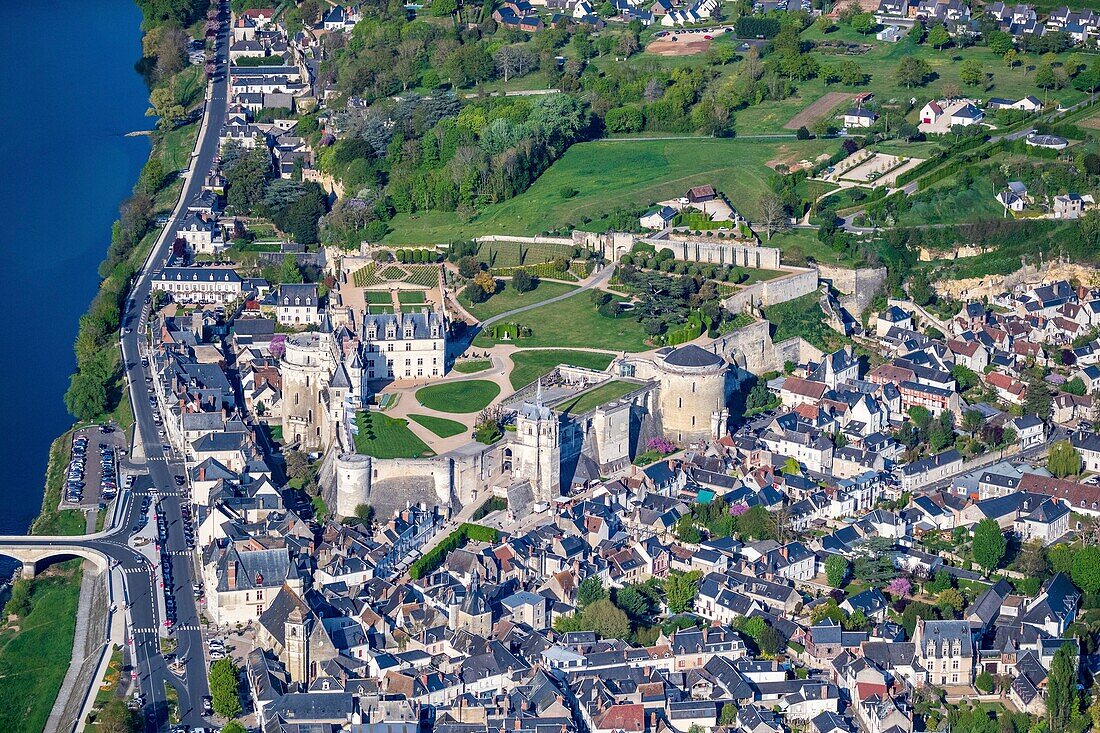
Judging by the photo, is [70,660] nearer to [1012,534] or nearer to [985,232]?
[1012,534]

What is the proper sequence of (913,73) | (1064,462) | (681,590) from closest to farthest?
1. (681,590)
2. (1064,462)
3. (913,73)

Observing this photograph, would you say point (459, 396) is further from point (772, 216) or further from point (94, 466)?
point (772, 216)

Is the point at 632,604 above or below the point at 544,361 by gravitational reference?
below

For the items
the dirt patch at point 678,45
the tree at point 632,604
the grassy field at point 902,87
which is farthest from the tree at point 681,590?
the dirt patch at point 678,45

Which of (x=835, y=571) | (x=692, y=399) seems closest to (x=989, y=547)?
(x=835, y=571)

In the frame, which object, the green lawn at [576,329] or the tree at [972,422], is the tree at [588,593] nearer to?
the green lawn at [576,329]

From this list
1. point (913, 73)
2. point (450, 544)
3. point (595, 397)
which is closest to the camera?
point (450, 544)
